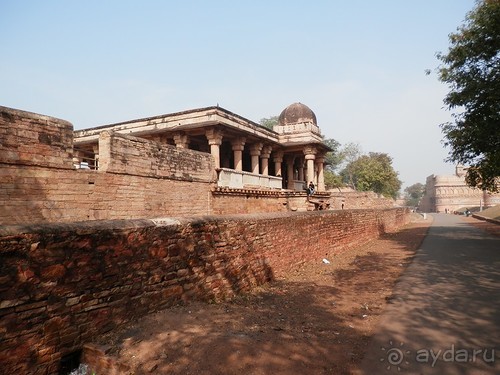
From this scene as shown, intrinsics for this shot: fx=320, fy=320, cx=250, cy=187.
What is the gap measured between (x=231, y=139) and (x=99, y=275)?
1308cm

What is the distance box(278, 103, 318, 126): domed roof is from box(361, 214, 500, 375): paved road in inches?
701

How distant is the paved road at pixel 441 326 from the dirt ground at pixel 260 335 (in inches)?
10.0

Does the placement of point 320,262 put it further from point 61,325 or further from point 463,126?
point 463,126

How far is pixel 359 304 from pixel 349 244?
6848 millimetres

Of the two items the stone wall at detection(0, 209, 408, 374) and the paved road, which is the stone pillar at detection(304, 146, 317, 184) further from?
the stone wall at detection(0, 209, 408, 374)

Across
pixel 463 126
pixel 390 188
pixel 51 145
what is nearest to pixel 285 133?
pixel 463 126

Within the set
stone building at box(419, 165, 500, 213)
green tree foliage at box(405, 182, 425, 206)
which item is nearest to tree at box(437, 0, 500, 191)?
stone building at box(419, 165, 500, 213)

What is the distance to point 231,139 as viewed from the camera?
53.1 feet

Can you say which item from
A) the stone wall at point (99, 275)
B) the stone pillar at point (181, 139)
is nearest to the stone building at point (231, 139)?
the stone pillar at point (181, 139)

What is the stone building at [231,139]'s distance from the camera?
14336mm

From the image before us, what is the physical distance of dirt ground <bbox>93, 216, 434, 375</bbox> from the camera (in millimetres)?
3100

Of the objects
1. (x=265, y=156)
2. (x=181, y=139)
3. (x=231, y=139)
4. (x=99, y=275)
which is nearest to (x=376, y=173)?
(x=265, y=156)

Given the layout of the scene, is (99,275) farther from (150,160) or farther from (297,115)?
(297,115)

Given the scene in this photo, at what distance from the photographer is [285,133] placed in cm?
2219
